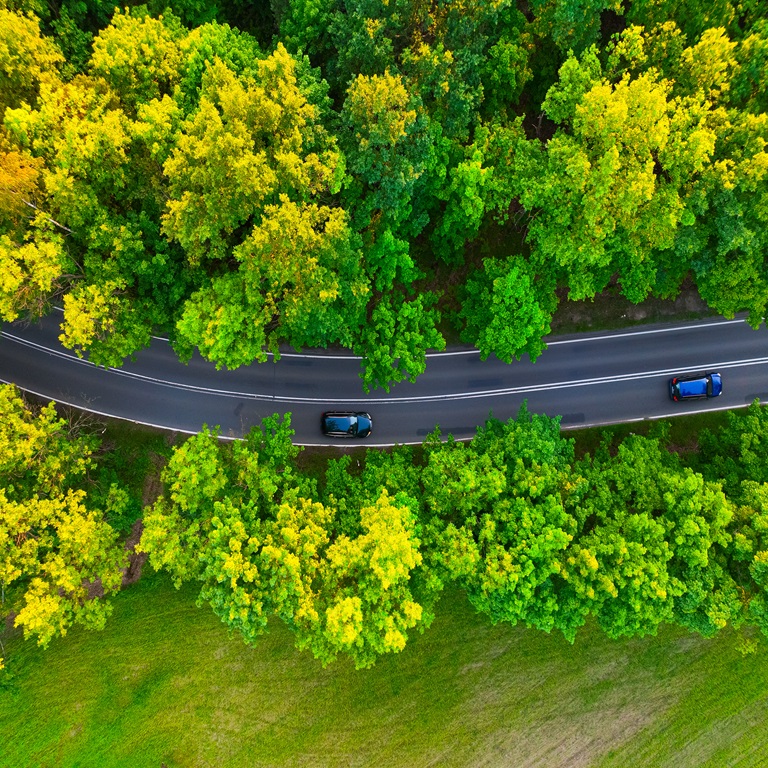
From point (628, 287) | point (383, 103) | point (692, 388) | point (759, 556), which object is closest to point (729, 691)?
point (759, 556)

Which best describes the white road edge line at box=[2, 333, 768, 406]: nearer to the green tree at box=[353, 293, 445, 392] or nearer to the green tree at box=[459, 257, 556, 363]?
the green tree at box=[459, 257, 556, 363]

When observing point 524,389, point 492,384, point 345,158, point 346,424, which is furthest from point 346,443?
point 345,158

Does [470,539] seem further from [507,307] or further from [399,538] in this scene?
[507,307]

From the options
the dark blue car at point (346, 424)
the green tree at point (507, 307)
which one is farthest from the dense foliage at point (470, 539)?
the dark blue car at point (346, 424)

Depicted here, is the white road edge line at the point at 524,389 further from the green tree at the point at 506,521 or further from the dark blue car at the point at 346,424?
the green tree at the point at 506,521

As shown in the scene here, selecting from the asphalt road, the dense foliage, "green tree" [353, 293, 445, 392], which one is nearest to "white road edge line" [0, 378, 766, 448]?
the asphalt road

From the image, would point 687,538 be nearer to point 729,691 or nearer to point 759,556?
point 759,556
